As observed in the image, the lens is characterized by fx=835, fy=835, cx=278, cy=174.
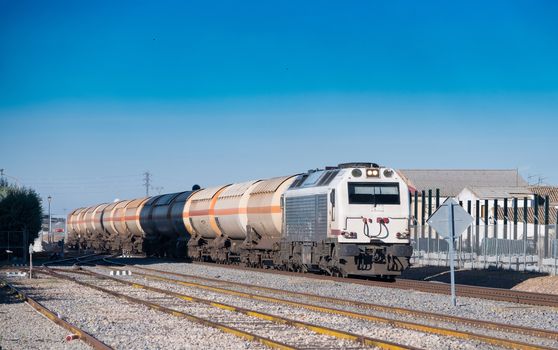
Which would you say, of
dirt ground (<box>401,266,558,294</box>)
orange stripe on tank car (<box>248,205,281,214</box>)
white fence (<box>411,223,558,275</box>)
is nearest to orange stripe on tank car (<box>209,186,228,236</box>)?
orange stripe on tank car (<box>248,205,281,214</box>)

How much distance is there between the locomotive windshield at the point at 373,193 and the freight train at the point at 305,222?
31 mm

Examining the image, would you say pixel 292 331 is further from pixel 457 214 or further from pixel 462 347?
pixel 457 214

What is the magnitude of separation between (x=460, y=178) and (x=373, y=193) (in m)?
95.1

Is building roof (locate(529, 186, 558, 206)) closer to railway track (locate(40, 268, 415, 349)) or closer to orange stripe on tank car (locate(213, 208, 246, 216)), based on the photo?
orange stripe on tank car (locate(213, 208, 246, 216))

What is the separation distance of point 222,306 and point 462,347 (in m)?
6.99

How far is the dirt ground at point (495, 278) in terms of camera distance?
27734 mm

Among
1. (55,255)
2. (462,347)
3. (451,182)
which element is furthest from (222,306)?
(451,182)

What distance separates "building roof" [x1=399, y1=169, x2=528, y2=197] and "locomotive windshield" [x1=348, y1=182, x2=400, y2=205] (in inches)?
3533

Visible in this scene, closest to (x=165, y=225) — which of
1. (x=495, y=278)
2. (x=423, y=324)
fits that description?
(x=495, y=278)

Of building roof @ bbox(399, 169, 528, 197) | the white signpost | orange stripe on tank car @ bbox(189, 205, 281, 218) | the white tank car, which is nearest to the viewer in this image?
the white signpost

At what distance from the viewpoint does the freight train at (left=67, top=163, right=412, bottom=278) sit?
25641 mm

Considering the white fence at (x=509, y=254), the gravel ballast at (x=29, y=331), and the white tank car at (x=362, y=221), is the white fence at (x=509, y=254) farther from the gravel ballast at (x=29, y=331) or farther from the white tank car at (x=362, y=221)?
the gravel ballast at (x=29, y=331)

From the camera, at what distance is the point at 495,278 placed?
32.5m

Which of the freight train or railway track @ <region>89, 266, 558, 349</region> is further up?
the freight train
